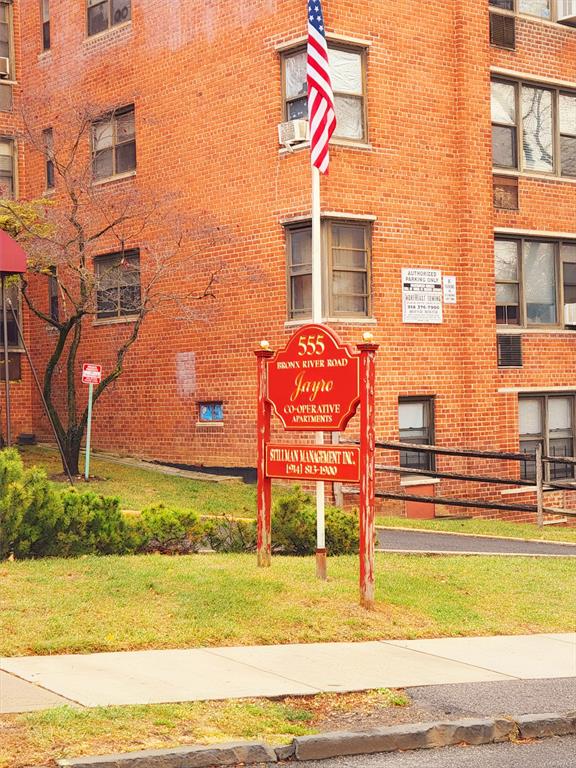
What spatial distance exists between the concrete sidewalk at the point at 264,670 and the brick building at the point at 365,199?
1284 centimetres

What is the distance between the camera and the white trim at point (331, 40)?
2338 cm

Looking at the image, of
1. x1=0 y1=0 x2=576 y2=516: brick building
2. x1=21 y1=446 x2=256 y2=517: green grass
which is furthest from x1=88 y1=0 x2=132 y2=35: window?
x1=21 y1=446 x2=256 y2=517: green grass

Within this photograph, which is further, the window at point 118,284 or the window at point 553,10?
the window at point 553,10

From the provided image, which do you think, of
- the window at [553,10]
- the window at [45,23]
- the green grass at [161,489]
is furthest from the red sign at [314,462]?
the window at [45,23]

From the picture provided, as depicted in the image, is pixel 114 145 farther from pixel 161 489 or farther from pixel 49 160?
pixel 161 489

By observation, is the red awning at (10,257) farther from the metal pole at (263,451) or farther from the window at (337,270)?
the window at (337,270)

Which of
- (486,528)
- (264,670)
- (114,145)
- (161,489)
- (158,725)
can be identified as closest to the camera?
(158,725)

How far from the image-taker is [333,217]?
23.2m

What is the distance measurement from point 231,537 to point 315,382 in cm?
319

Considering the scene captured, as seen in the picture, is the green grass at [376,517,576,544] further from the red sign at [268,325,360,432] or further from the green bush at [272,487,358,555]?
the red sign at [268,325,360,432]

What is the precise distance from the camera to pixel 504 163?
26391mm

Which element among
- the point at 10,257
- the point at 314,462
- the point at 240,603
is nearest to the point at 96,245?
the point at 10,257

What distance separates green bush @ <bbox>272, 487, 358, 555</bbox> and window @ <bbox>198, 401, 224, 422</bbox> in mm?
9873

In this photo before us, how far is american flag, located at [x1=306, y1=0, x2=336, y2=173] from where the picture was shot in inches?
542
